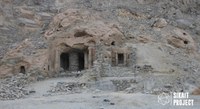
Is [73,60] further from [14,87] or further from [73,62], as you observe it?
[14,87]

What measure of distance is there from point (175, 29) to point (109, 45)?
1069 cm

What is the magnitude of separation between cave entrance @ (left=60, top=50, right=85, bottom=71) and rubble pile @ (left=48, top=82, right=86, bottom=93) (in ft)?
23.7

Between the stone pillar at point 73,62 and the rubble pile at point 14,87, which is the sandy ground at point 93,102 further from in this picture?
the stone pillar at point 73,62

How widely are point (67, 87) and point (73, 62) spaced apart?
871 cm

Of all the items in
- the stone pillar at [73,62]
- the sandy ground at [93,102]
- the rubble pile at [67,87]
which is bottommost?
the sandy ground at [93,102]

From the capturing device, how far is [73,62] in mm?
42188

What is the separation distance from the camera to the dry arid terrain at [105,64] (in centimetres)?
2780

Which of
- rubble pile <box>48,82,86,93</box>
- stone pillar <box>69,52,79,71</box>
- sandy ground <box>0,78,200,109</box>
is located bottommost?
sandy ground <box>0,78,200,109</box>

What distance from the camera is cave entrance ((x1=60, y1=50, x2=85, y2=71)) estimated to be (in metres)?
42.0

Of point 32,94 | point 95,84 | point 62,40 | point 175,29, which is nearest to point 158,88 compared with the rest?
point 95,84
